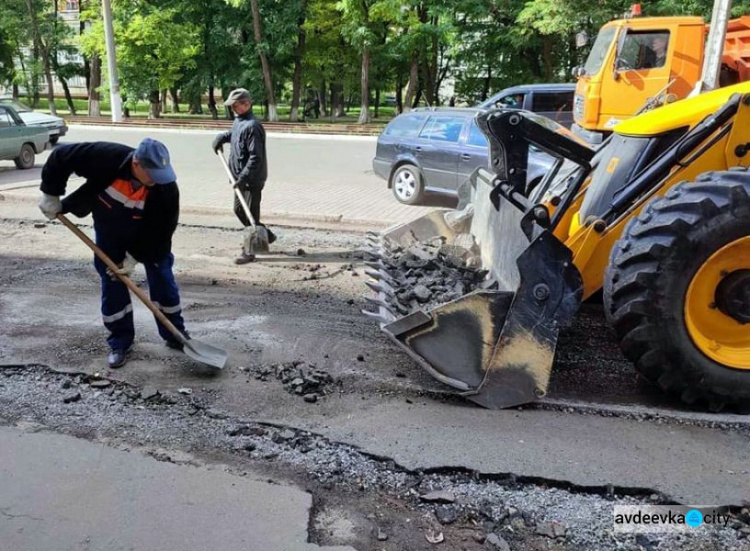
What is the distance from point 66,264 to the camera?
668cm

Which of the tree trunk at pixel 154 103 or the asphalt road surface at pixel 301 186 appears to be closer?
the asphalt road surface at pixel 301 186

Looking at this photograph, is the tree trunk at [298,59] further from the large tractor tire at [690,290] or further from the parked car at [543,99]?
the large tractor tire at [690,290]

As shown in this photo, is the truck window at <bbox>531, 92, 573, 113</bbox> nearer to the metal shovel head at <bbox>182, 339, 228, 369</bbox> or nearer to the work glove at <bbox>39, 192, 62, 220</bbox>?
the metal shovel head at <bbox>182, 339, 228, 369</bbox>

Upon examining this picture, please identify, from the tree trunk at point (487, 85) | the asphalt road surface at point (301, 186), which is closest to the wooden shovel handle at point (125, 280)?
the asphalt road surface at point (301, 186)

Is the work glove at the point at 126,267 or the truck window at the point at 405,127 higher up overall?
the truck window at the point at 405,127

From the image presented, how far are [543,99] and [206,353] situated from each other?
430 inches

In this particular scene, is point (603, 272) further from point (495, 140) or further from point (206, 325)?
point (206, 325)

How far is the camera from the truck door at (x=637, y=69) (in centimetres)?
1073

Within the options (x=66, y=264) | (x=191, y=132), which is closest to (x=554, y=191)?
(x=66, y=264)

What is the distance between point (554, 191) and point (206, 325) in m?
3.15

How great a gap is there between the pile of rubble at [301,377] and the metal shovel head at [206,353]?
0.22m

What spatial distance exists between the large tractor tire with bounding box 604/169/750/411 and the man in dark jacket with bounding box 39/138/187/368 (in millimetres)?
2887

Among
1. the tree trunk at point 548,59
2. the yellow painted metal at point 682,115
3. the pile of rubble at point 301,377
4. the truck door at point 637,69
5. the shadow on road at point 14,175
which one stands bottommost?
the pile of rubble at point 301,377

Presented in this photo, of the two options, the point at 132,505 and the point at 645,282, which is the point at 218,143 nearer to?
the point at 132,505
